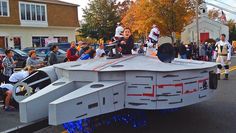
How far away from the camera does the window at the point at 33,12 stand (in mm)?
34156

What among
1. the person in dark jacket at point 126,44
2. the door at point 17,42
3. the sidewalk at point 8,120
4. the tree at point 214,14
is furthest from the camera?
the tree at point 214,14

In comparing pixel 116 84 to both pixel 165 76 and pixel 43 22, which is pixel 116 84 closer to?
pixel 165 76

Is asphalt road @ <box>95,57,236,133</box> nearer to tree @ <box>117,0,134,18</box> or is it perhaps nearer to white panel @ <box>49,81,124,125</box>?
white panel @ <box>49,81,124,125</box>

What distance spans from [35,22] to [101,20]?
15.2 metres

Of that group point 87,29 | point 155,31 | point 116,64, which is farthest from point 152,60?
point 87,29

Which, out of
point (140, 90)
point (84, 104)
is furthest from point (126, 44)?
point (84, 104)

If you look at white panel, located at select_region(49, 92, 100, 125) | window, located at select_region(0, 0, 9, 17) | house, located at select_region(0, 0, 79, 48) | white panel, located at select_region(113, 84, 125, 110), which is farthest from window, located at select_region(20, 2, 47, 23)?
white panel, located at select_region(49, 92, 100, 125)

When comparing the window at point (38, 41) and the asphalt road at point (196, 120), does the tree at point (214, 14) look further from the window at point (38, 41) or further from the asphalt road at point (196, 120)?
the asphalt road at point (196, 120)

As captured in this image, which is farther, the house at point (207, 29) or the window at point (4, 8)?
the house at point (207, 29)

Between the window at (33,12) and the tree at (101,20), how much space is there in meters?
13.2

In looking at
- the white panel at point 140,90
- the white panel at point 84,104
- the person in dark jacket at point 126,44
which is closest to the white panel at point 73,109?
the white panel at point 84,104

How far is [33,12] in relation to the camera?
→ 35.3 metres

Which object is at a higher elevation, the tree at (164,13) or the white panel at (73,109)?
the tree at (164,13)

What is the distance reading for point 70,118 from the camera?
4281mm
